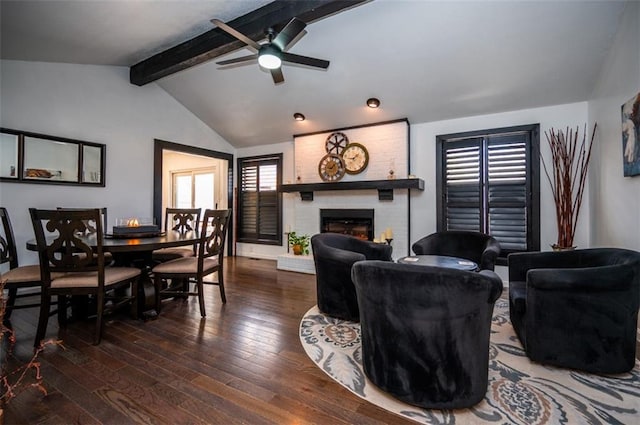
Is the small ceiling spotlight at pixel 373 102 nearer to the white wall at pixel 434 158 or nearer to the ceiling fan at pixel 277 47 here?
the white wall at pixel 434 158

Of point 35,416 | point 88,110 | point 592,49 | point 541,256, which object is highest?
point 592,49

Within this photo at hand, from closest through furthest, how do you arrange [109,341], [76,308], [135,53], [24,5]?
A: 1. [109,341]
2. [24,5]
3. [76,308]
4. [135,53]

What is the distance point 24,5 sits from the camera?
269 centimetres

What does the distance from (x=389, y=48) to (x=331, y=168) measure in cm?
226

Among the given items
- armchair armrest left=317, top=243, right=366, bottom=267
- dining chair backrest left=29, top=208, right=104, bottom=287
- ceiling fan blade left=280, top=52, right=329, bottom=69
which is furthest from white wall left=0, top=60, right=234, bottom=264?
armchair armrest left=317, top=243, right=366, bottom=267

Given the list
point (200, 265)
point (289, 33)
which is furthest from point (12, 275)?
point (289, 33)

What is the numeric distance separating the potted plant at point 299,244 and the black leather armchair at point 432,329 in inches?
148

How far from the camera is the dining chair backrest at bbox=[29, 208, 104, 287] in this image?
2.28m

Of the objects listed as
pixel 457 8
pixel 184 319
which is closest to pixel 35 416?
pixel 184 319

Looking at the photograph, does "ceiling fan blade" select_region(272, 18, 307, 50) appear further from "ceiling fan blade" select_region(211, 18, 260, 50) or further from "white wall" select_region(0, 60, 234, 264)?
"white wall" select_region(0, 60, 234, 264)

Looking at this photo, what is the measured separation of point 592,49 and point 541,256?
2416 mm

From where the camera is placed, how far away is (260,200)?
6504 mm

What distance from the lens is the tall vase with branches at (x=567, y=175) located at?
3732 millimetres

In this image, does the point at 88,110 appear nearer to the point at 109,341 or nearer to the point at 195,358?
the point at 109,341
